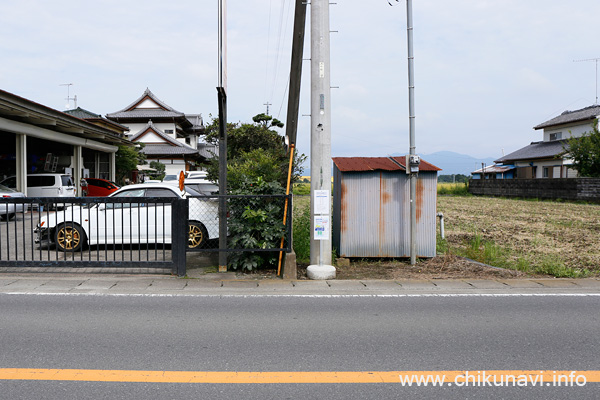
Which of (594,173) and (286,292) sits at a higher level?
(594,173)

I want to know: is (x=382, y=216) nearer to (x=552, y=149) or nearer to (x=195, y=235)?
(x=195, y=235)

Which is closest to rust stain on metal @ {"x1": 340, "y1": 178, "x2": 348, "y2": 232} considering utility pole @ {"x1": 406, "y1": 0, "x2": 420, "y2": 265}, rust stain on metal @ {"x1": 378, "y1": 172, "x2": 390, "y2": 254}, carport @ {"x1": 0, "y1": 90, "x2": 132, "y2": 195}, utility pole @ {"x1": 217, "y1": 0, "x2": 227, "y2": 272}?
rust stain on metal @ {"x1": 378, "y1": 172, "x2": 390, "y2": 254}

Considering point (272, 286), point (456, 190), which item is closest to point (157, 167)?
point (456, 190)

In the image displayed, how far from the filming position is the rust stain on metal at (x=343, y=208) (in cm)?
864

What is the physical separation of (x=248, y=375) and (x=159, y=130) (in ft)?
158

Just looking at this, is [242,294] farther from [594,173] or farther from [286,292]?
[594,173]

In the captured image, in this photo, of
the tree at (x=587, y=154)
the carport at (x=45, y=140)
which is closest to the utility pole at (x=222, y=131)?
the carport at (x=45, y=140)

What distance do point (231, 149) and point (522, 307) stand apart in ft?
69.2

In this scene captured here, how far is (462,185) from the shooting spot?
43.0 meters

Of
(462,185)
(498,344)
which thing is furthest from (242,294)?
(462,185)

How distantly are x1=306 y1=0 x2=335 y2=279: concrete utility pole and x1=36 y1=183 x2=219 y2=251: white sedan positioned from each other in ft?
5.83

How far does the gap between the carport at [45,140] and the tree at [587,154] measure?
29440 mm

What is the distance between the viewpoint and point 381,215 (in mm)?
8688

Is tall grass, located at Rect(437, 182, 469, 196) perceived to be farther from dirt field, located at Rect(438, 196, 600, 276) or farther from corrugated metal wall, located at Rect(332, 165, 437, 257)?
corrugated metal wall, located at Rect(332, 165, 437, 257)
